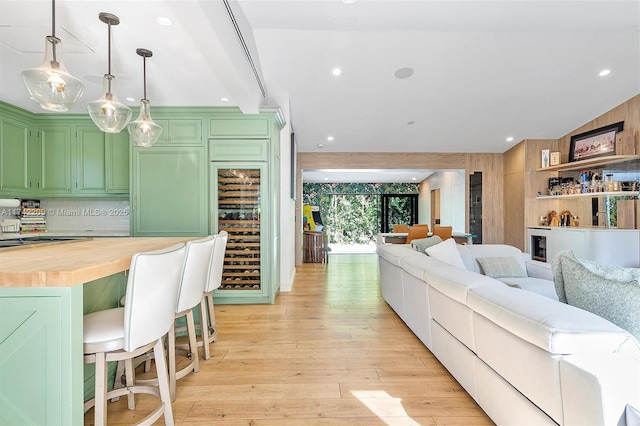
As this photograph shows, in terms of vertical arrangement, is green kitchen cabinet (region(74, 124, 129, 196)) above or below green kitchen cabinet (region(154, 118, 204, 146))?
below

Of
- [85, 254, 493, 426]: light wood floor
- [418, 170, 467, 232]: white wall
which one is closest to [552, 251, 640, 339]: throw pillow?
[85, 254, 493, 426]: light wood floor

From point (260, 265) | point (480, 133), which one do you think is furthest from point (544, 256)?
point (260, 265)

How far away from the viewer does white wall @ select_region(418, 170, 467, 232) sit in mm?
7660

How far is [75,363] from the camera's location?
1.26 meters

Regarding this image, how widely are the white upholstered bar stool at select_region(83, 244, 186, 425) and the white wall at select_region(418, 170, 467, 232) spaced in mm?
7208

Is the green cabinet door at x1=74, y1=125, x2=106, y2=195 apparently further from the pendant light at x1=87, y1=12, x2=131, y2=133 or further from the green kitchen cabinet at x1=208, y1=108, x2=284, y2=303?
the pendant light at x1=87, y1=12, x2=131, y2=133

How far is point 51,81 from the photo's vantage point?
194 centimetres

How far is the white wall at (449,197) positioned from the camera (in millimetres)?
7660

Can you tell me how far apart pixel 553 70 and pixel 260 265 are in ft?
15.6

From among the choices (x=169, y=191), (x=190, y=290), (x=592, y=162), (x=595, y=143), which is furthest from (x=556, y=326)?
(x=595, y=143)

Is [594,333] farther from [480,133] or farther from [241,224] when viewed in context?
[480,133]

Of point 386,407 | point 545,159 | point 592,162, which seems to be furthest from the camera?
point 545,159

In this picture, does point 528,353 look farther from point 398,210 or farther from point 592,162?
point 398,210

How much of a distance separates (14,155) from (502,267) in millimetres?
5816
